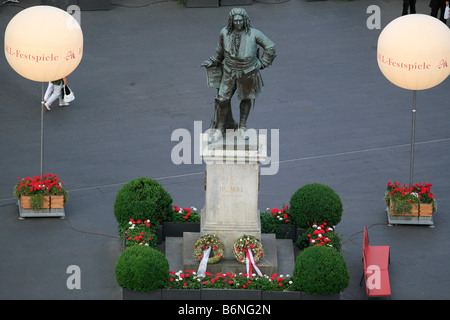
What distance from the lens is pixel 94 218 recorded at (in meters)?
23.2

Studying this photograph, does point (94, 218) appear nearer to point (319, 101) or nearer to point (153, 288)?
→ point (153, 288)

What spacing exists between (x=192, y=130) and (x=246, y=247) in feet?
21.8

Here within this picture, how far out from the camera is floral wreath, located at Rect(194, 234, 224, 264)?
68.4 ft

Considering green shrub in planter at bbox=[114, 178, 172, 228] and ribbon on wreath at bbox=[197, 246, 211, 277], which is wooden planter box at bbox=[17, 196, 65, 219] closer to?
green shrub in planter at bbox=[114, 178, 172, 228]

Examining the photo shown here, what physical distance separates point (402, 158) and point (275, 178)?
2961mm

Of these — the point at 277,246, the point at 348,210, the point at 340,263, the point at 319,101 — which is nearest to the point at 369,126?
the point at 319,101

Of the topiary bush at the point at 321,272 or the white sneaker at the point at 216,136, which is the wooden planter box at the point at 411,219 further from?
the white sneaker at the point at 216,136

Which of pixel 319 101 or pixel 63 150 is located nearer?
pixel 63 150

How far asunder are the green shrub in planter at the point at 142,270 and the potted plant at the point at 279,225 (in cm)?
298

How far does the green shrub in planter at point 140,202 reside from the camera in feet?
71.5

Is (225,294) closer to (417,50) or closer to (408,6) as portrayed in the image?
(417,50)

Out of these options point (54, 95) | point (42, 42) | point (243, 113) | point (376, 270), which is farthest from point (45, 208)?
point (376, 270)

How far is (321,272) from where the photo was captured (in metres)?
19.6

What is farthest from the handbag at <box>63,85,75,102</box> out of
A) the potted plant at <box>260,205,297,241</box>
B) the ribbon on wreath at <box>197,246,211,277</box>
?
the ribbon on wreath at <box>197,246,211,277</box>
